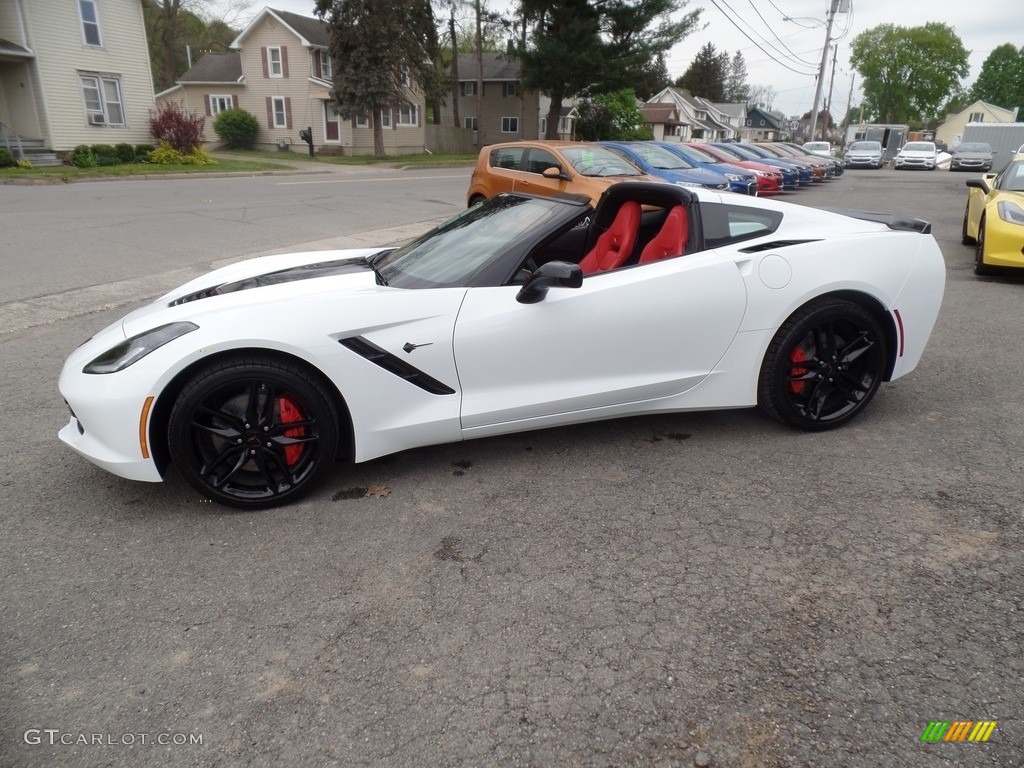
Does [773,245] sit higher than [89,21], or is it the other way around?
[89,21]

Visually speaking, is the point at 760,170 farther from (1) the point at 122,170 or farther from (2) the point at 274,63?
(2) the point at 274,63

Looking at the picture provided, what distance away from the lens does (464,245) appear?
3672 mm

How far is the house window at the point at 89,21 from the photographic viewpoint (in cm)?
2527

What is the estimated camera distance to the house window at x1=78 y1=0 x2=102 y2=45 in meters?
25.3

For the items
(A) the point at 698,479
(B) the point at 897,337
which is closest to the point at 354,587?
(A) the point at 698,479

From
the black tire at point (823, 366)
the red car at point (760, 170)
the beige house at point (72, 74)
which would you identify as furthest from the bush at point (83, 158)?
the black tire at point (823, 366)

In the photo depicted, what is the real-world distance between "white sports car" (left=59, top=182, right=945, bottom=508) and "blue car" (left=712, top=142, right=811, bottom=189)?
1801cm

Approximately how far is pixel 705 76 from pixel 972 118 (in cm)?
3505

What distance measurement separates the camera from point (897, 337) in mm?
3816

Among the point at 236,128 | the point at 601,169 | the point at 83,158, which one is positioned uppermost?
the point at 236,128

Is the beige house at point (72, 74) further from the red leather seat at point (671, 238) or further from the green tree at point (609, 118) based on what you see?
the red leather seat at point (671, 238)

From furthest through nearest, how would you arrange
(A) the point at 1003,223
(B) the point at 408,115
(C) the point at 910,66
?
(C) the point at 910,66 → (B) the point at 408,115 → (A) the point at 1003,223

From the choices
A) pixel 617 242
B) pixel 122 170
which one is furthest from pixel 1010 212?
pixel 122 170

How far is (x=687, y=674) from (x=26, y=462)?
3.27 meters
